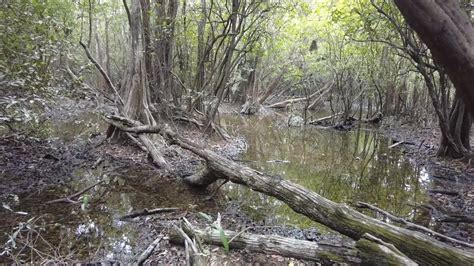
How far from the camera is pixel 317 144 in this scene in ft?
41.9

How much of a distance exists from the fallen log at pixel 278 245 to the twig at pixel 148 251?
0.18 m

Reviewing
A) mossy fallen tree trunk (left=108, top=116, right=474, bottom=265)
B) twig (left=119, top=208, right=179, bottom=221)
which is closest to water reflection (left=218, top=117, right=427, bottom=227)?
mossy fallen tree trunk (left=108, top=116, right=474, bottom=265)

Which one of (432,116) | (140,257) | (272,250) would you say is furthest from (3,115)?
(432,116)

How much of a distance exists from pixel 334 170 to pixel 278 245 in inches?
218

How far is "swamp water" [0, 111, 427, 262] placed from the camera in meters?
4.23

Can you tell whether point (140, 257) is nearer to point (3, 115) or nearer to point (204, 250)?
point (204, 250)

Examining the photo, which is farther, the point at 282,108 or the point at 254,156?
the point at 282,108

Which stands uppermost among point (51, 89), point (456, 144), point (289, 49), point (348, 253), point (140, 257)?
point (289, 49)

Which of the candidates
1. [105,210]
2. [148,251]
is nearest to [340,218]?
[148,251]

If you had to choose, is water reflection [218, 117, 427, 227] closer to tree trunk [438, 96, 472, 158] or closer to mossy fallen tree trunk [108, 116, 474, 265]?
mossy fallen tree trunk [108, 116, 474, 265]

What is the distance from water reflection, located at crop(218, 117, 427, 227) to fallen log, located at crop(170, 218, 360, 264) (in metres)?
1.35

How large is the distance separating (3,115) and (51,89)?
147cm

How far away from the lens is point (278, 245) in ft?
12.2

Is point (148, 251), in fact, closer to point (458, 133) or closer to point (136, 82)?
point (136, 82)
